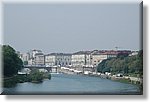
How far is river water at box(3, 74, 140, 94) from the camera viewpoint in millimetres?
3219

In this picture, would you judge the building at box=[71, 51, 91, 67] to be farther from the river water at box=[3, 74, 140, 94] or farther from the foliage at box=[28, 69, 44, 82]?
the foliage at box=[28, 69, 44, 82]

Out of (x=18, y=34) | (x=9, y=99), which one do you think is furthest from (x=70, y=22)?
(x=9, y=99)

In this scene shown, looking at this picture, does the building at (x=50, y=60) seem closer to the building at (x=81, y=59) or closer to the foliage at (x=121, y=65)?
the building at (x=81, y=59)

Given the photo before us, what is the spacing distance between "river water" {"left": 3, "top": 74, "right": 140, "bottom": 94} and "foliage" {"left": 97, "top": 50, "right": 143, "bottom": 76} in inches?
2.7

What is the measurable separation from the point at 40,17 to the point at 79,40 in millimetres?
244

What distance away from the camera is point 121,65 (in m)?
3.27

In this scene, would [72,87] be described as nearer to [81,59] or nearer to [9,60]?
[81,59]

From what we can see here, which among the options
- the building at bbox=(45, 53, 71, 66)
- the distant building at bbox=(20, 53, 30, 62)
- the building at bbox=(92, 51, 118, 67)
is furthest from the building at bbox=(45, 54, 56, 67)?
the building at bbox=(92, 51, 118, 67)

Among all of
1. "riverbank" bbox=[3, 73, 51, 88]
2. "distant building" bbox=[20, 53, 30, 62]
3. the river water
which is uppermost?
"distant building" bbox=[20, 53, 30, 62]

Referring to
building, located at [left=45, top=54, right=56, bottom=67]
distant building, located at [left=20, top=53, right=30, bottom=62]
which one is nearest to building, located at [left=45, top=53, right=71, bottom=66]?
building, located at [left=45, top=54, right=56, bottom=67]

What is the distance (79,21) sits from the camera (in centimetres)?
326

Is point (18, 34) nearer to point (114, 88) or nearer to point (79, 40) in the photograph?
point (79, 40)

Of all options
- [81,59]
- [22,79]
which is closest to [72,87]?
[81,59]

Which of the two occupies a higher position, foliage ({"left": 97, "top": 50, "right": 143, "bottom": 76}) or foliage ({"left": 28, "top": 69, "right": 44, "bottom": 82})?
foliage ({"left": 97, "top": 50, "right": 143, "bottom": 76})
